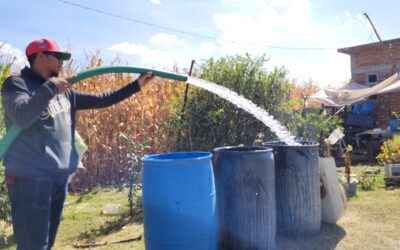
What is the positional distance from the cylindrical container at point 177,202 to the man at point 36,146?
0.63m

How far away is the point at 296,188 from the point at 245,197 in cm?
85

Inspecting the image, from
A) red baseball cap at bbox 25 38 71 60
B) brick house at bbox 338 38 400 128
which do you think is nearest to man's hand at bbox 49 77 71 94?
red baseball cap at bbox 25 38 71 60

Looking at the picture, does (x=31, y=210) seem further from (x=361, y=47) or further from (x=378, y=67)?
(x=361, y=47)

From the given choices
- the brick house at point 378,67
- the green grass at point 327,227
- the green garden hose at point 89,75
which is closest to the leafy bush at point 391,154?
the green grass at point 327,227

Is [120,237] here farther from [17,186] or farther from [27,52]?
[27,52]

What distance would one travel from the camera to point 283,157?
371 centimetres

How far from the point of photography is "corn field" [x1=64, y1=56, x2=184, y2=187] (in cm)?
776

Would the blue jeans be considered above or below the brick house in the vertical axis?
below

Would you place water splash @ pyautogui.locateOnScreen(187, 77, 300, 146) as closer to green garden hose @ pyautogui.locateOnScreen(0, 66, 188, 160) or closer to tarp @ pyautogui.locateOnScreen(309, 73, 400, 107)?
green garden hose @ pyautogui.locateOnScreen(0, 66, 188, 160)

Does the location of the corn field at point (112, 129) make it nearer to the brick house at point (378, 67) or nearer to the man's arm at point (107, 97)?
the man's arm at point (107, 97)

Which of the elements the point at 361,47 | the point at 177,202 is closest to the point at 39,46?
the point at 177,202

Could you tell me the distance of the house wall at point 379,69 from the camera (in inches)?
542

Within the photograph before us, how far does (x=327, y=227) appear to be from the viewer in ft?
13.8

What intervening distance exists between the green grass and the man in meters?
1.78
